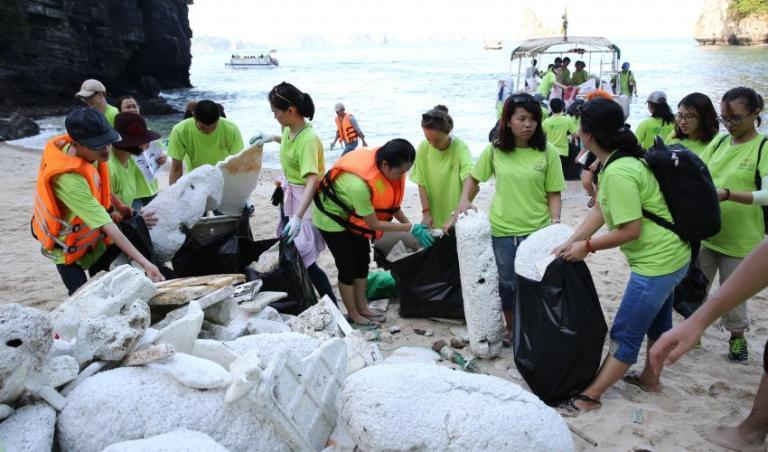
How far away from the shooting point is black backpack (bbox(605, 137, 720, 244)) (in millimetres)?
2900

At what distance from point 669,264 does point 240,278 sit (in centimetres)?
233

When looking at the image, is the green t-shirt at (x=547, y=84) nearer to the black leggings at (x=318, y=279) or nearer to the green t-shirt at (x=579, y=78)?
the green t-shirt at (x=579, y=78)

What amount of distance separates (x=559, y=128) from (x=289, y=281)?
22.3 ft

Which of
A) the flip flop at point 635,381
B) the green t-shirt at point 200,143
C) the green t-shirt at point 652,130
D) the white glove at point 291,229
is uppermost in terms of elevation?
the green t-shirt at point 200,143

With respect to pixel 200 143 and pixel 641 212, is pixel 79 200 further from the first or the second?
pixel 641 212

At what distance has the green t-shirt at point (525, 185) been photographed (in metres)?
3.76

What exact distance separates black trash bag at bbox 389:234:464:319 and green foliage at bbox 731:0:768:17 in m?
76.0

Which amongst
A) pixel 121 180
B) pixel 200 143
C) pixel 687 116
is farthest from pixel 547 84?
pixel 121 180

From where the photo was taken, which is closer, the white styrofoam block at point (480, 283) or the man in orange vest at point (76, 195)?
the man in orange vest at point (76, 195)

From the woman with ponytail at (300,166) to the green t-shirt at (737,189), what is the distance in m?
2.58

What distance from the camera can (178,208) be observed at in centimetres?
412

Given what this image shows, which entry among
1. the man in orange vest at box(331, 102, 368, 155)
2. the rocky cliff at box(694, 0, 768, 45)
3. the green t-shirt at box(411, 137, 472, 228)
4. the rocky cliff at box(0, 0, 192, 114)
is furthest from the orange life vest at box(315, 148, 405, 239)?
the rocky cliff at box(694, 0, 768, 45)

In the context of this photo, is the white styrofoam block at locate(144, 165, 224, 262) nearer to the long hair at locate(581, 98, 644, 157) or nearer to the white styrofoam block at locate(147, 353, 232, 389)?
the white styrofoam block at locate(147, 353, 232, 389)

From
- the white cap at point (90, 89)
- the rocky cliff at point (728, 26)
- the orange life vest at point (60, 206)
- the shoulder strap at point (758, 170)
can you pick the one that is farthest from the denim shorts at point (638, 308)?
the rocky cliff at point (728, 26)
